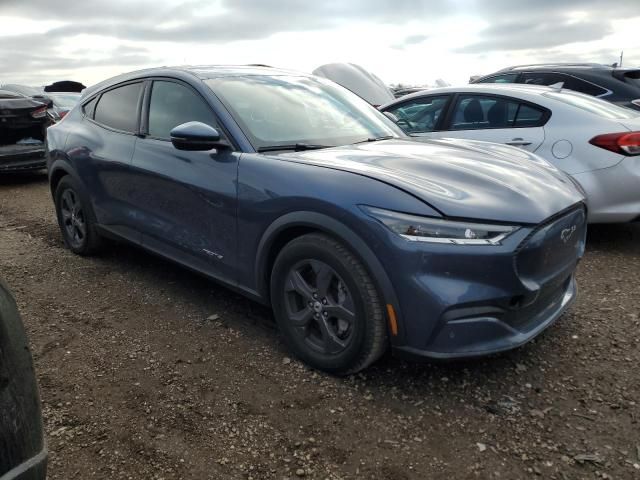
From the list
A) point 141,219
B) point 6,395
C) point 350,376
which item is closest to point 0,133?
point 141,219

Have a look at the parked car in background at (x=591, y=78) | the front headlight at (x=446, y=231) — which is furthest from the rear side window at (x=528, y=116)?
the front headlight at (x=446, y=231)

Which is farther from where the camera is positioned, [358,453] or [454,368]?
[454,368]

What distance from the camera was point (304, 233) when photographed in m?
2.78

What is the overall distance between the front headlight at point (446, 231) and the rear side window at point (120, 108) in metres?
2.41

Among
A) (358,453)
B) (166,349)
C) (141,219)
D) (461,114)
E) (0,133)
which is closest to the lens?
(358,453)

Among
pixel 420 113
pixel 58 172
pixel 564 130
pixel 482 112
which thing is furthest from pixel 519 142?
pixel 58 172

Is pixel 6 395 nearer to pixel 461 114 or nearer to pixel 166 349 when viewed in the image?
pixel 166 349

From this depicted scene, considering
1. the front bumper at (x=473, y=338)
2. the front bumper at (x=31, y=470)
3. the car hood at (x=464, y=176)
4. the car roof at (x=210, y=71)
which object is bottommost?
the front bumper at (x=473, y=338)

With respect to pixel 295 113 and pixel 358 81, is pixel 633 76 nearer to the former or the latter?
pixel 295 113

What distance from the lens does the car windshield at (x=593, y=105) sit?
15.4 ft

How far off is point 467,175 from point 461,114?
2875 millimetres

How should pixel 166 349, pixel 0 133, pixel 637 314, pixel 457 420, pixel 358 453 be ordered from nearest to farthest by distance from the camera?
pixel 358 453 → pixel 457 420 → pixel 166 349 → pixel 637 314 → pixel 0 133

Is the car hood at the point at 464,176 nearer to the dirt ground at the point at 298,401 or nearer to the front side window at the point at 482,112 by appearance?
the dirt ground at the point at 298,401

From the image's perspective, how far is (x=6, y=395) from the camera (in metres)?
1.31
